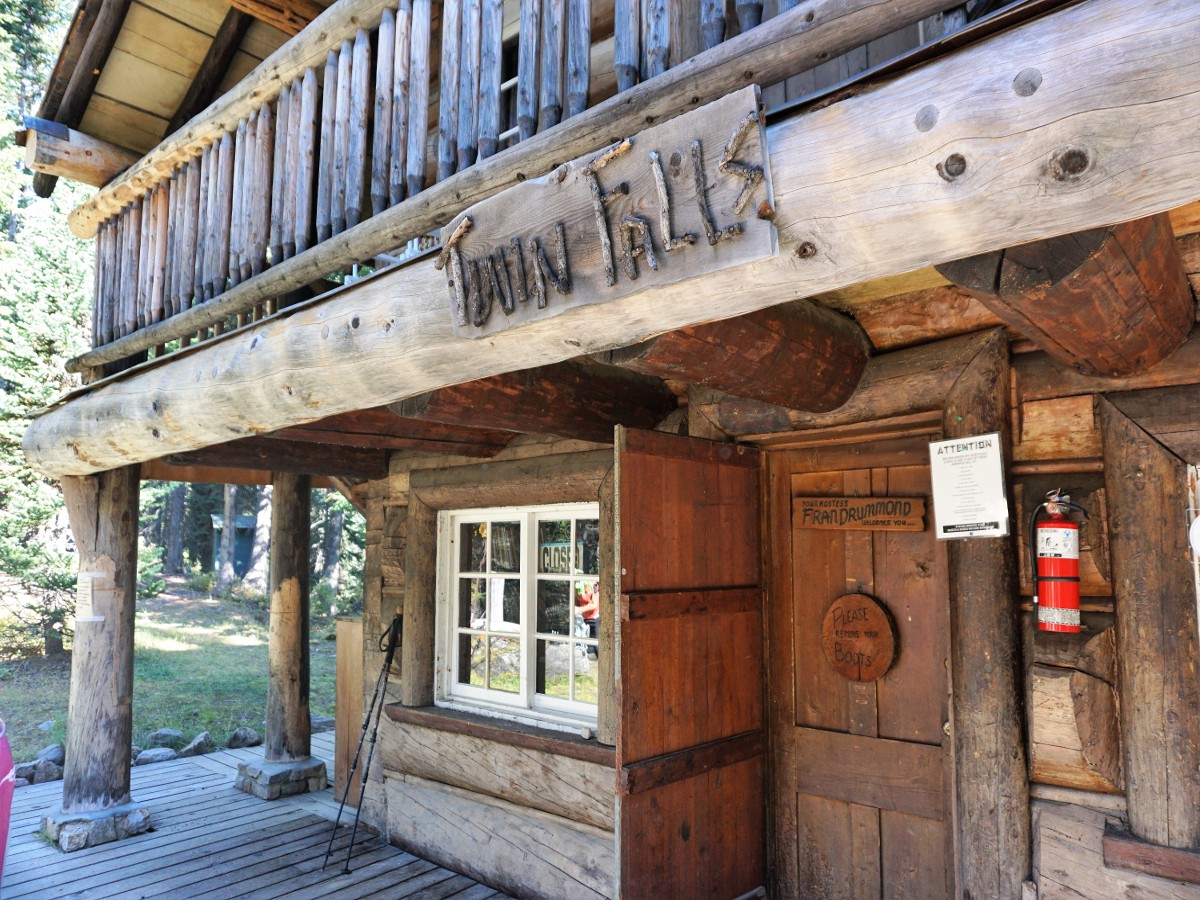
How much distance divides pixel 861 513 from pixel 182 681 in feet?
36.0

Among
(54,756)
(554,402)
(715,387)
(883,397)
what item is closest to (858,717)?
(883,397)

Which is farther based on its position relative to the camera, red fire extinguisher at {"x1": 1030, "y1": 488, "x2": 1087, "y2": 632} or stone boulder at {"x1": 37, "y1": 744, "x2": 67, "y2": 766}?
stone boulder at {"x1": 37, "y1": 744, "x2": 67, "y2": 766}

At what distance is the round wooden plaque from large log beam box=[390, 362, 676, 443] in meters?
1.33

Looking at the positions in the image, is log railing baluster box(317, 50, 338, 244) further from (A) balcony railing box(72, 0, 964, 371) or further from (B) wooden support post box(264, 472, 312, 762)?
(B) wooden support post box(264, 472, 312, 762)

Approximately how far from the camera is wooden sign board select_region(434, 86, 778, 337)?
1600 mm

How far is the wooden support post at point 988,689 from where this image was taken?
276 cm

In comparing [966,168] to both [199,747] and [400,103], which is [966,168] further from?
Answer: [199,747]

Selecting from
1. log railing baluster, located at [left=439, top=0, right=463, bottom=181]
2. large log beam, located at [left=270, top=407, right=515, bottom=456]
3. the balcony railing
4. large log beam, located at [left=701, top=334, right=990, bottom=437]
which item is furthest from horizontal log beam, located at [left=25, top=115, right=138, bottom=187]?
large log beam, located at [left=701, top=334, right=990, bottom=437]

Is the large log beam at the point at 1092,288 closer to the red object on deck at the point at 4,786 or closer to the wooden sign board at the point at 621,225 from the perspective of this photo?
the wooden sign board at the point at 621,225

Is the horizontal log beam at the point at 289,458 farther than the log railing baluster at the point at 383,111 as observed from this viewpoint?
Yes

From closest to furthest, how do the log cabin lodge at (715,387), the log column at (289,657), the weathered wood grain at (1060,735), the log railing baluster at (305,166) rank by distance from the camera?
the log cabin lodge at (715,387) → the weathered wood grain at (1060,735) → the log railing baluster at (305,166) → the log column at (289,657)

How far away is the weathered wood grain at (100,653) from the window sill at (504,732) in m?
1.76

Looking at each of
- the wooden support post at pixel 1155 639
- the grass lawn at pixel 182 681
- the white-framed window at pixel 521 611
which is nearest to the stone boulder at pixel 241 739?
the grass lawn at pixel 182 681

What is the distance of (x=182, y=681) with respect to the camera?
11555mm
